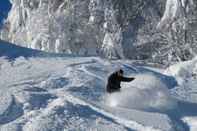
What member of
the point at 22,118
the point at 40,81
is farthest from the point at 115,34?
the point at 22,118

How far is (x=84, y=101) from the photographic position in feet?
37.2

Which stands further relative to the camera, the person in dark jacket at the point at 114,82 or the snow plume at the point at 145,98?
the person in dark jacket at the point at 114,82

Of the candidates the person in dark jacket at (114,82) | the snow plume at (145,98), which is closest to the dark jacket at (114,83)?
the person in dark jacket at (114,82)

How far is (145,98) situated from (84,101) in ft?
4.31

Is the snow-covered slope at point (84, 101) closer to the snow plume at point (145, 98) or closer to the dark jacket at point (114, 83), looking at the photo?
the snow plume at point (145, 98)

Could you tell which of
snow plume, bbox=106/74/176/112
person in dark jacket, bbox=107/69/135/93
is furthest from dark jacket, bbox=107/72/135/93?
snow plume, bbox=106/74/176/112

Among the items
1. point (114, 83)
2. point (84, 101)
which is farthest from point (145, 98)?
point (84, 101)

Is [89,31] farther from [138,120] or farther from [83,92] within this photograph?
[138,120]

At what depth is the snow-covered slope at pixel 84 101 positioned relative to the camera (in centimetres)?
984

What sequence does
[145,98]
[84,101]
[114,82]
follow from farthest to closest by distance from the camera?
[114,82]
[145,98]
[84,101]

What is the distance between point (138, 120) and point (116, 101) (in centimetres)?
134

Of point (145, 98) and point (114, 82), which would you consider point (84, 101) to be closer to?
point (114, 82)

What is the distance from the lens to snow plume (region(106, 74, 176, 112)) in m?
11.4

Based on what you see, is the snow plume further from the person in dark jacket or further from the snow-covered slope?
the person in dark jacket
